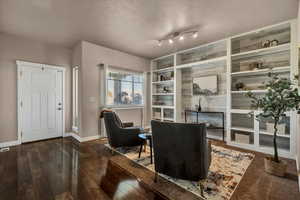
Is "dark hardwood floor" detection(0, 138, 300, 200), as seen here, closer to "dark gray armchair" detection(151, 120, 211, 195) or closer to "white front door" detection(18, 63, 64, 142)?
"dark gray armchair" detection(151, 120, 211, 195)

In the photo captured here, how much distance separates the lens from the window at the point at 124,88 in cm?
477

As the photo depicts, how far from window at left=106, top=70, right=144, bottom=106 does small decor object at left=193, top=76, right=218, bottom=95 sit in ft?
6.89

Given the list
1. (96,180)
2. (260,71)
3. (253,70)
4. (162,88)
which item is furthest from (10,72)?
(260,71)

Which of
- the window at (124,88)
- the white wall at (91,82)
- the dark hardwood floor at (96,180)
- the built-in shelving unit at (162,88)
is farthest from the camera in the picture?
the built-in shelving unit at (162,88)

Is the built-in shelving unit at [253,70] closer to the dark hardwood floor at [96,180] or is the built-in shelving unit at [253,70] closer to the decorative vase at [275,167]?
the dark hardwood floor at [96,180]

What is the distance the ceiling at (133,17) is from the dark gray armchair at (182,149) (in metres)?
2.10

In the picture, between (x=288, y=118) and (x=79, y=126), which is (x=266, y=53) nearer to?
(x=288, y=118)

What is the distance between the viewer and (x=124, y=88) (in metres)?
5.15

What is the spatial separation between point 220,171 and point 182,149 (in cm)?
110

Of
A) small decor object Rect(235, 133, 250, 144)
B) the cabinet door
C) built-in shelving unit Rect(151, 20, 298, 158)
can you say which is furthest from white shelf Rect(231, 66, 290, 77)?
small decor object Rect(235, 133, 250, 144)

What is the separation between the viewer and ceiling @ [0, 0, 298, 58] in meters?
2.46

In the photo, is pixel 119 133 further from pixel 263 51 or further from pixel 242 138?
pixel 263 51

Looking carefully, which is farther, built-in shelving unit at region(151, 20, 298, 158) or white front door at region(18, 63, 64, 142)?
white front door at region(18, 63, 64, 142)

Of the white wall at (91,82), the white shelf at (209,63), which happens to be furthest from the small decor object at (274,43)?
the white wall at (91,82)
